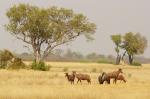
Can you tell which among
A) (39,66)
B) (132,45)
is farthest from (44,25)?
(132,45)

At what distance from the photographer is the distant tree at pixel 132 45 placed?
126 meters

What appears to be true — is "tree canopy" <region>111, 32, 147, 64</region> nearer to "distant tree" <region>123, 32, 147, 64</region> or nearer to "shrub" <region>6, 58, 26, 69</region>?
"distant tree" <region>123, 32, 147, 64</region>

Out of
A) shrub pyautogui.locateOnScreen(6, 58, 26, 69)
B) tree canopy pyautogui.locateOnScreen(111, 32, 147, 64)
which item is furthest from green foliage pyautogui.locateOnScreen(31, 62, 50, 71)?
tree canopy pyautogui.locateOnScreen(111, 32, 147, 64)

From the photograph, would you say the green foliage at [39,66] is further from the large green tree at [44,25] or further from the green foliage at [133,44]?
the green foliage at [133,44]

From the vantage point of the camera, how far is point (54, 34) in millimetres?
80562

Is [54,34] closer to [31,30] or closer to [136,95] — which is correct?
[31,30]

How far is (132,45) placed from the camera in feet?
415

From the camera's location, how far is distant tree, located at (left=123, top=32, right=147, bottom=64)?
126 meters

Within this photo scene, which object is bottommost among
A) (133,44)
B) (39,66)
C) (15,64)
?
(39,66)

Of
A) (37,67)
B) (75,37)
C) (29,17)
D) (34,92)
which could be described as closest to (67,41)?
(75,37)

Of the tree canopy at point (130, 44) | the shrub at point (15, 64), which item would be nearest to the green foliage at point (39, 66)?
the shrub at point (15, 64)

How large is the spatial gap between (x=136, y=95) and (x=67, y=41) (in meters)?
56.7

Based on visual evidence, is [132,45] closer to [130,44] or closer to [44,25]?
[130,44]

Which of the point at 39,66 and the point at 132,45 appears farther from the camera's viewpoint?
the point at 132,45
